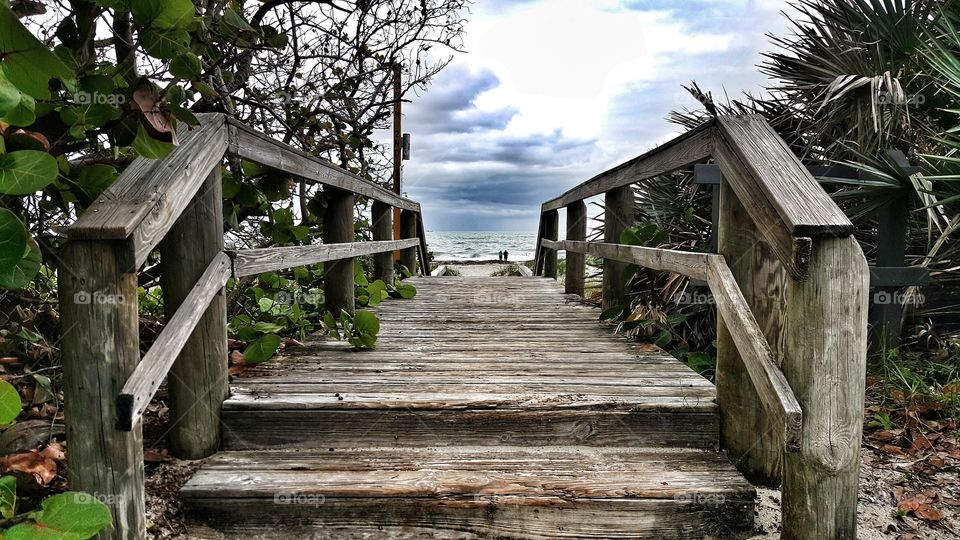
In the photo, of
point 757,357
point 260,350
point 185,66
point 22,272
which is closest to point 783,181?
point 757,357

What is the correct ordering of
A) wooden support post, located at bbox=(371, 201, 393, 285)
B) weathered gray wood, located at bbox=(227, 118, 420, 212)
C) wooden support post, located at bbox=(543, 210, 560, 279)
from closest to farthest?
weathered gray wood, located at bbox=(227, 118, 420, 212) → wooden support post, located at bbox=(371, 201, 393, 285) → wooden support post, located at bbox=(543, 210, 560, 279)

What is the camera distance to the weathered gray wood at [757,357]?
135cm

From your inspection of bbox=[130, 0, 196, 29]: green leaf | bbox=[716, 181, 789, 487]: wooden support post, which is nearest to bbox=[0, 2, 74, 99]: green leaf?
bbox=[130, 0, 196, 29]: green leaf

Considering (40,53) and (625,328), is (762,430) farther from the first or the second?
(40,53)

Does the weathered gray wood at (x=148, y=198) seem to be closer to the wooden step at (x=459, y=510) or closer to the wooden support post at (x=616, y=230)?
the wooden step at (x=459, y=510)

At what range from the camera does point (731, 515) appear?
157cm

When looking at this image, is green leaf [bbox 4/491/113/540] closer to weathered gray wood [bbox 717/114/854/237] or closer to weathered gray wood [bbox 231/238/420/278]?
weathered gray wood [bbox 231/238/420/278]

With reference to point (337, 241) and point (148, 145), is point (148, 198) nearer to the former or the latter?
point (148, 145)

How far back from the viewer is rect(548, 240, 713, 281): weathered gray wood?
198cm

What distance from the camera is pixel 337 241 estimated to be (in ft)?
11.1

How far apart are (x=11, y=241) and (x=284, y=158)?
1440mm

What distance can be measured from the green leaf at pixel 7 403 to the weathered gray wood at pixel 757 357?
5.29 ft

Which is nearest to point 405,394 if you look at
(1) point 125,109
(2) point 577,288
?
(1) point 125,109

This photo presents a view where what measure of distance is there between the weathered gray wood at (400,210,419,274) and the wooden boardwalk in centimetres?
432
